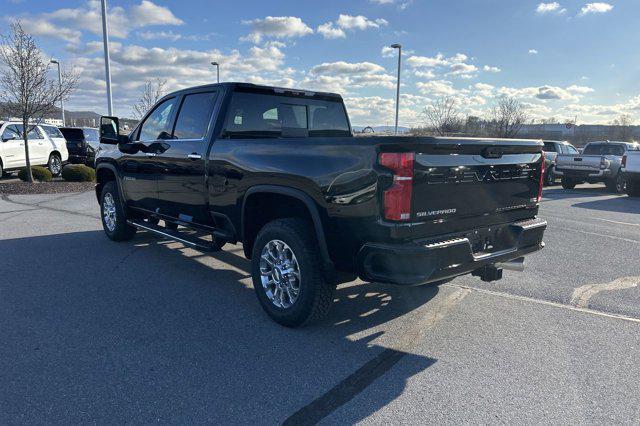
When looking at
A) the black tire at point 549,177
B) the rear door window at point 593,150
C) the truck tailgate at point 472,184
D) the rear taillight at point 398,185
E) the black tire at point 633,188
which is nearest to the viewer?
the rear taillight at point 398,185

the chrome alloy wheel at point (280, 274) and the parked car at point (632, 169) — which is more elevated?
the parked car at point (632, 169)

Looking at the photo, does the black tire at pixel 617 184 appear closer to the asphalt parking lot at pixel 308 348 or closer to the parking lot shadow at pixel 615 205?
the parking lot shadow at pixel 615 205

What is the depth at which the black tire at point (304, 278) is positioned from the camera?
3.71 m

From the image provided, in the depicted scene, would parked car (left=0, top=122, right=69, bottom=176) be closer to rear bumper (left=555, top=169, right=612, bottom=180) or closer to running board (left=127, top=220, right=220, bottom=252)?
running board (left=127, top=220, right=220, bottom=252)

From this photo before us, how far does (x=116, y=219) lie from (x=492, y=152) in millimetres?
5271

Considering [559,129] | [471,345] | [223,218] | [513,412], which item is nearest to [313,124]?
[223,218]

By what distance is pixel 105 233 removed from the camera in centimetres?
724

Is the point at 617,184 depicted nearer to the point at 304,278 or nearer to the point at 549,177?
the point at 549,177

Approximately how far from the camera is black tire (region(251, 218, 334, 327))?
371 cm

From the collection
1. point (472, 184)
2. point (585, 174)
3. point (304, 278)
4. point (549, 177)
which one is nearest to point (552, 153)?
point (549, 177)

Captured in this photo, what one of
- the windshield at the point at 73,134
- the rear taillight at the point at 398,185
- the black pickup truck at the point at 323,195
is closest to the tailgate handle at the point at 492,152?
the black pickup truck at the point at 323,195

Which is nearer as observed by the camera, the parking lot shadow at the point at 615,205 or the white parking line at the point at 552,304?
the white parking line at the point at 552,304

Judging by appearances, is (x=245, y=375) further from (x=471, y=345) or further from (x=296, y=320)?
(x=471, y=345)

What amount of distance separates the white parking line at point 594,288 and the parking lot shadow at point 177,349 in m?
1.52
